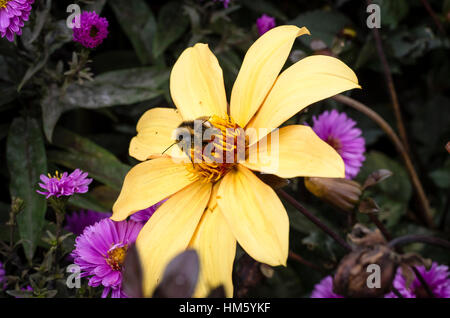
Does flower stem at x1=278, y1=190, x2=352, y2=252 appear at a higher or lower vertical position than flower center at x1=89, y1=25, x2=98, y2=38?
lower

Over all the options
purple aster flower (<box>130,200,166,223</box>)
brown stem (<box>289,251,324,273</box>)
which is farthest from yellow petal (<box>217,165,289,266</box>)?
brown stem (<box>289,251,324,273</box>)

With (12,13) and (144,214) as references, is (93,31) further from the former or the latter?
(144,214)

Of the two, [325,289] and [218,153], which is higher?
[218,153]

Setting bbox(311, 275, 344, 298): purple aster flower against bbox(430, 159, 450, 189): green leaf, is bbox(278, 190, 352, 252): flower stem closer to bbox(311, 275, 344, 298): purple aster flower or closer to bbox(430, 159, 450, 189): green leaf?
bbox(311, 275, 344, 298): purple aster flower

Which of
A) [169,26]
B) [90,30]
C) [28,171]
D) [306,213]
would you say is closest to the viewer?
[306,213]

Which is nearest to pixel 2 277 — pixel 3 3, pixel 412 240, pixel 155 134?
pixel 155 134

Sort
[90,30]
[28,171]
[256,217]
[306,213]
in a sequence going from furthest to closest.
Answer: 1. [28,171]
2. [90,30]
3. [306,213]
4. [256,217]
